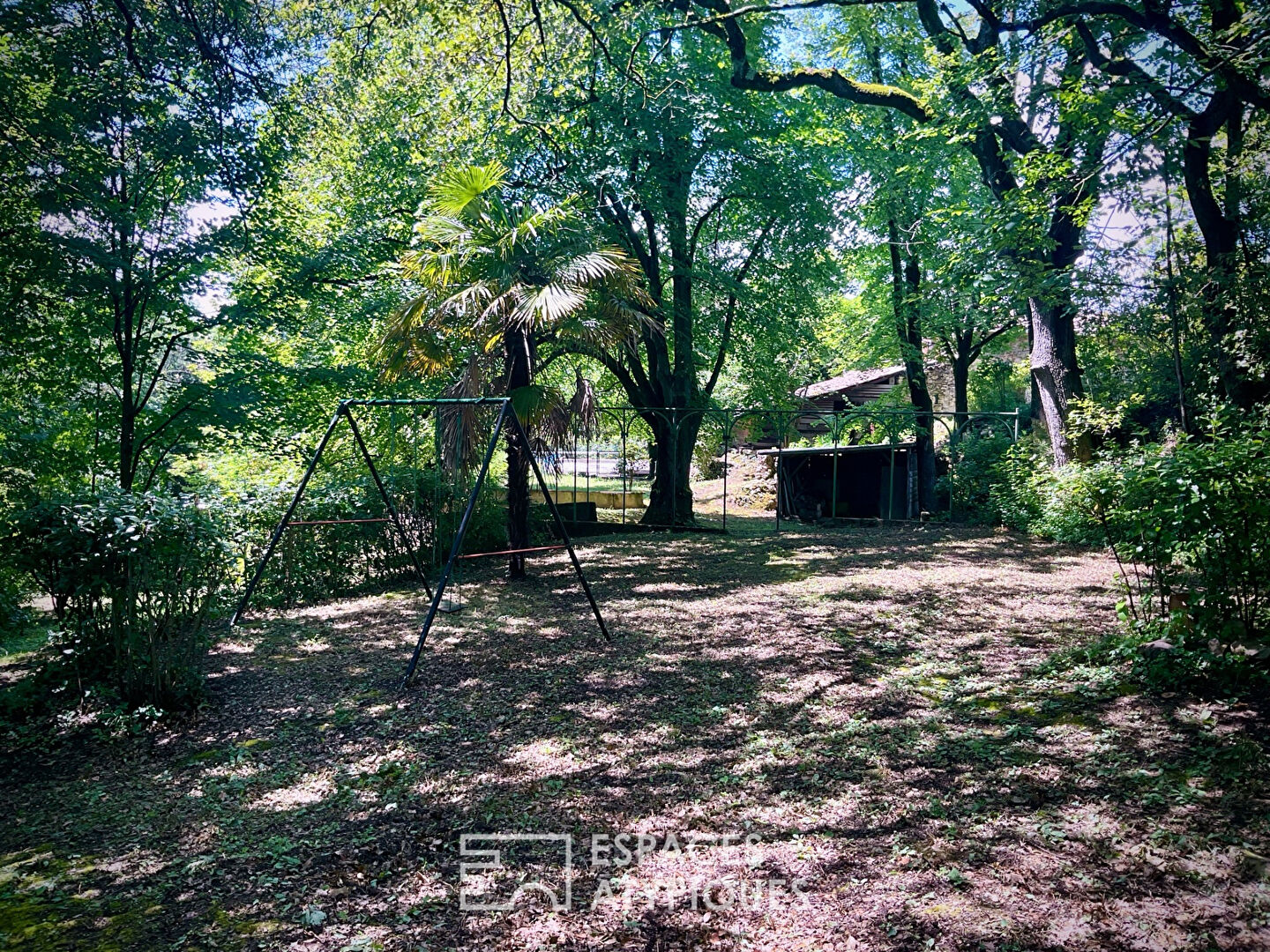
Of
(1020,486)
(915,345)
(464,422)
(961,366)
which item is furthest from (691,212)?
(961,366)

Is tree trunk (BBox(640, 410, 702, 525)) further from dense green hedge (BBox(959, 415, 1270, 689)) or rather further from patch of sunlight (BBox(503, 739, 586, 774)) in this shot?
patch of sunlight (BBox(503, 739, 586, 774))

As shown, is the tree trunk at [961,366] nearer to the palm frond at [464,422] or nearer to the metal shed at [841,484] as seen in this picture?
the metal shed at [841,484]

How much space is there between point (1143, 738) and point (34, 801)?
5746 mm

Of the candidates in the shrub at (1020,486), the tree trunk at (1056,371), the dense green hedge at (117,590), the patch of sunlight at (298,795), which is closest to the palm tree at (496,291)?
the dense green hedge at (117,590)

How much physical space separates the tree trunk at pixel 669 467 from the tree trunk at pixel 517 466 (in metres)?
5.51

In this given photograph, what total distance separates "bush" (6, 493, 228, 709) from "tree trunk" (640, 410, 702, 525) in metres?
10.4

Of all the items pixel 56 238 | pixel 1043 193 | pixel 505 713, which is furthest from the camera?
pixel 1043 193

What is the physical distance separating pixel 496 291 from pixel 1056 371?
8939 millimetres

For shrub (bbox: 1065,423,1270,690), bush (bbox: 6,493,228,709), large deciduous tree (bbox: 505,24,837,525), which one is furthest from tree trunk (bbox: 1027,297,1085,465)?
bush (bbox: 6,493,228,709)

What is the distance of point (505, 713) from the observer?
476cm

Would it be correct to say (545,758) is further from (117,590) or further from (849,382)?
(849,382)

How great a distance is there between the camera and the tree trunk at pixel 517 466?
8766 millimetres

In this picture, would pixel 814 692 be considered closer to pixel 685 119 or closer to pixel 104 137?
pixel 104 137

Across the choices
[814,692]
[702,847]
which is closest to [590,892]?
[702,847]
